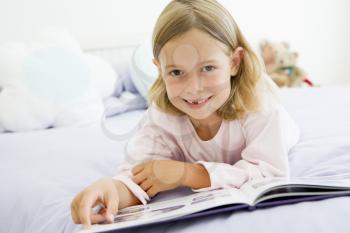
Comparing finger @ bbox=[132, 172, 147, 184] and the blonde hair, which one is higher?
the blonde hair

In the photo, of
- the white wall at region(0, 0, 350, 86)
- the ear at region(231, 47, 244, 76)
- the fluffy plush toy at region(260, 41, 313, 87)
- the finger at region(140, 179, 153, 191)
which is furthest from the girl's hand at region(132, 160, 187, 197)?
the fluffy plush toy at region(260, 41, 313, 87)

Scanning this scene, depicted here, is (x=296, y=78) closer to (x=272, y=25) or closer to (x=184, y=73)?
(x=272, y=25)

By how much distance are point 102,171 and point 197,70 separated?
34cm

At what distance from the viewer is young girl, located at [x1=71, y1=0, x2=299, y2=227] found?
2.18 ft

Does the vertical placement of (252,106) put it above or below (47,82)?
above

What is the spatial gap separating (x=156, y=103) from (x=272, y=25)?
1604 mm

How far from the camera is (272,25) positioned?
2252 mm

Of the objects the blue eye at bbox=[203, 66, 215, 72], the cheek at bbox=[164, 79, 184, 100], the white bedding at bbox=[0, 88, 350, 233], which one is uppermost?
the blue eye at bbox=[203, 66, 215, 72]

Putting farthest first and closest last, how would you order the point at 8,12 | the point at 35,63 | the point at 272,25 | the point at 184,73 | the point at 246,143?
the point at 272,25 < the point at 8,12 < the point at 35,63 < the point at 246,143 < the point at 184,73

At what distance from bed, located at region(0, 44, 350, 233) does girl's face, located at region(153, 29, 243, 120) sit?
236mm

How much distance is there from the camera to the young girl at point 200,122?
66cm

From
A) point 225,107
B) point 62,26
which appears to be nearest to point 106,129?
point 225,107

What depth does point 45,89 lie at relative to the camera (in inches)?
49.7

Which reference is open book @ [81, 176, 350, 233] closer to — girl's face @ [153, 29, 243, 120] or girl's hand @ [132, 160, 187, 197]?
girl's hand @ [132, 160, 187, 197]
